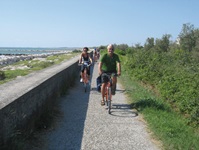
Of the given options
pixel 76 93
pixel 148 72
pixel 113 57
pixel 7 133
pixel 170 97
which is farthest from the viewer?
pixel 148 72

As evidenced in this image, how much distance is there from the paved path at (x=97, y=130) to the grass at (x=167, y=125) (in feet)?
0.75

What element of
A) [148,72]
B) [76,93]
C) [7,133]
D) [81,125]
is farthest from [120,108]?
[148,72]

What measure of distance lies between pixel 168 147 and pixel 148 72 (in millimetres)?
9999

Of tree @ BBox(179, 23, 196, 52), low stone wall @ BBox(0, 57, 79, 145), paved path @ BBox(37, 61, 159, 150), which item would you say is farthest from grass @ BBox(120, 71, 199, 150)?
tree @ BBox(179, 23, 196, 52)

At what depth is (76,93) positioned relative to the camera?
12336 mm

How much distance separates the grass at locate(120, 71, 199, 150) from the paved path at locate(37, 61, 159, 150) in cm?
23

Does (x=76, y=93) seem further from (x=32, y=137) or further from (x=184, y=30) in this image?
(x=184, y=30)

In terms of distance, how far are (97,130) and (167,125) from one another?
5.21 ft

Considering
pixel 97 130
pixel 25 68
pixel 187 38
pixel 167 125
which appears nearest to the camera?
pixel 97 130

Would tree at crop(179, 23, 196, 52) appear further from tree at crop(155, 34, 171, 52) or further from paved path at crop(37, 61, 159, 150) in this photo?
paved path at crop(37, 61, 159, 150)

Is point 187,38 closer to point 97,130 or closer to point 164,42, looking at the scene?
point 164,42

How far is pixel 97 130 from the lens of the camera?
6953mm

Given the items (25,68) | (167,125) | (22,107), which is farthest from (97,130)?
(25,68)

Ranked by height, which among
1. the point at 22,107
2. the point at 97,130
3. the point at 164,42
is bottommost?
the point at 97,130
